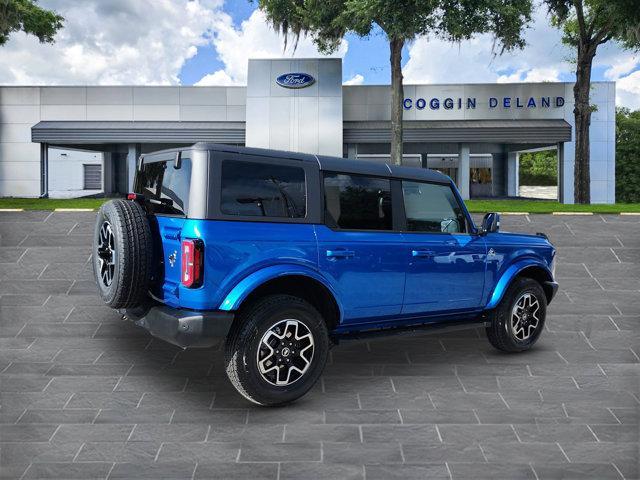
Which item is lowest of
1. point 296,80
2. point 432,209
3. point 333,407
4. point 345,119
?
point 333,407

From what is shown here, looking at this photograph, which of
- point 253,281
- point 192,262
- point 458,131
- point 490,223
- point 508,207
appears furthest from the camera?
point 458,131

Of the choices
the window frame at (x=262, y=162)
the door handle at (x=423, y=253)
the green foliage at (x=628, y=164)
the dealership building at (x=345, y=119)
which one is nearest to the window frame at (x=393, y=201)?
the window frame at (x=262, y=162)

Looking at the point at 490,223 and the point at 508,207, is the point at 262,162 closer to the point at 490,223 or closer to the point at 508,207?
the point at 490,223

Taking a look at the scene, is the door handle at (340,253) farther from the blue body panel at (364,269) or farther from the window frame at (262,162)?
the window frame at (262,162)

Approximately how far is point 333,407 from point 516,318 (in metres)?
2.73

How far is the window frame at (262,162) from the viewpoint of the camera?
490 centimetres

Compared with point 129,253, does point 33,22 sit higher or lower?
higher

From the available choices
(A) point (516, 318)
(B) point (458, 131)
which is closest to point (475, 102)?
(B) point (458, 131)

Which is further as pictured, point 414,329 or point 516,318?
point 516,318

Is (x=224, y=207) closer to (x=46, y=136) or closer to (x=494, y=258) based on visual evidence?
(x=494, y=258)

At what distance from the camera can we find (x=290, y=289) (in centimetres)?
549

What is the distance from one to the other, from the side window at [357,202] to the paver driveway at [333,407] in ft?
3.63

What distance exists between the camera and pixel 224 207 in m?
4.95

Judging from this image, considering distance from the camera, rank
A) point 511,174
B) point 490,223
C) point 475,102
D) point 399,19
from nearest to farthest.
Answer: point 490,223
point 399,19
point 475,102
point 511,174
